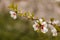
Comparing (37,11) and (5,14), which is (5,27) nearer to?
(5,14)

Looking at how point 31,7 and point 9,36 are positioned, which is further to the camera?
point 31,7

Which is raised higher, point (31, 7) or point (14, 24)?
point (31, 7)

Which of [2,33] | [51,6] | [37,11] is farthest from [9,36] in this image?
[51,6]

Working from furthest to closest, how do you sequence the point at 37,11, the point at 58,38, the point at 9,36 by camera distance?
1. the point at 37,11
2. the point at 9,36
3. the point at 58,38

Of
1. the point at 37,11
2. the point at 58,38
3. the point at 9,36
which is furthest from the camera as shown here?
the point at 37,11

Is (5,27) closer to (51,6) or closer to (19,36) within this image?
(19,36)

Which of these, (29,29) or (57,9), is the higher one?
(57,9)

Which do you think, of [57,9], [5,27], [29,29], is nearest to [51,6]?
[57,9]
